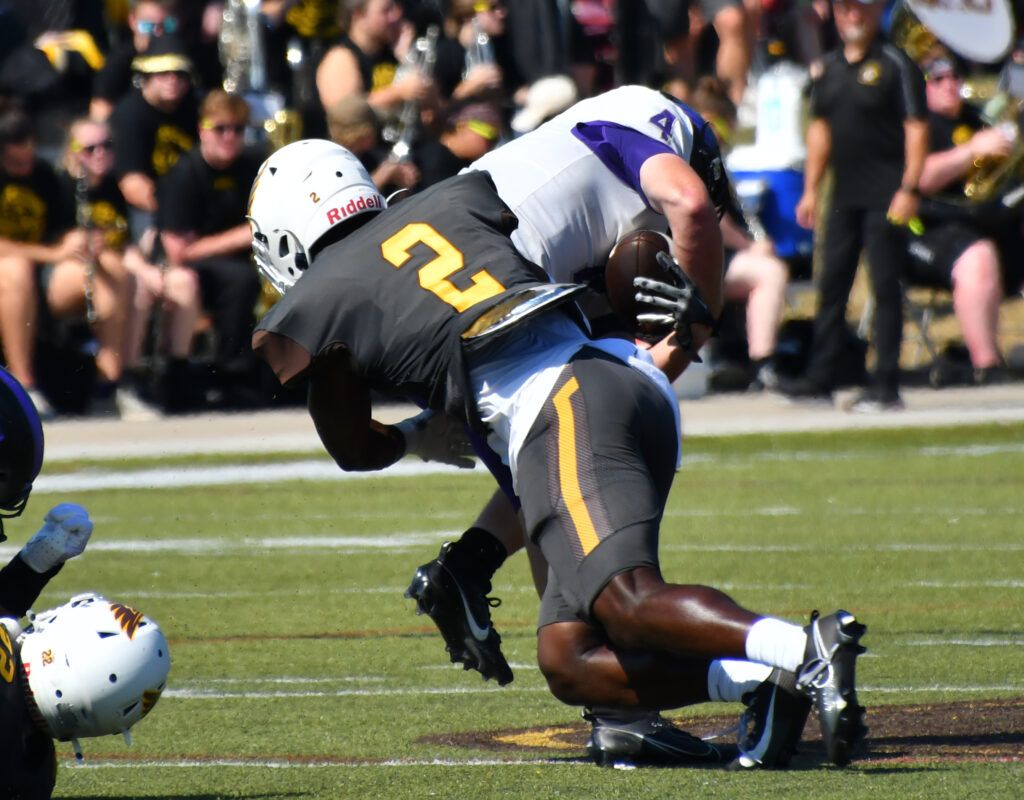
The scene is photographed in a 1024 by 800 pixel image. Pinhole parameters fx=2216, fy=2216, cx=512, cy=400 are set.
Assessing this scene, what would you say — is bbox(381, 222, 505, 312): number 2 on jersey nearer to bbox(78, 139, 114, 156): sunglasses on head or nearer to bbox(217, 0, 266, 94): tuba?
bbox(78, 139, 114, 156): sunglasses on head

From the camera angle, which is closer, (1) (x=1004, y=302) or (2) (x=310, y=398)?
(2) (x=310, y=398)

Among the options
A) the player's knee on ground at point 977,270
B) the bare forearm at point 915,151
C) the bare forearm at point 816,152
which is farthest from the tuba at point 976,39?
the bare forearm at point 915,151

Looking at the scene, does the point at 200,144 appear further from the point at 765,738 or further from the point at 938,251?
the point at 765,738

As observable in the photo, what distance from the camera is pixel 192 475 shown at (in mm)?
11508

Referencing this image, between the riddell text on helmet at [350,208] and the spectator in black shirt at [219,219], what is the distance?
7775 millimetres

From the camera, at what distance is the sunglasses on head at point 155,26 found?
1462 cm

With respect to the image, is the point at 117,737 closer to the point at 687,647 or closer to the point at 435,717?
the point at 435,717

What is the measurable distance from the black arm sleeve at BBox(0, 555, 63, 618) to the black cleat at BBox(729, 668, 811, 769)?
165cm

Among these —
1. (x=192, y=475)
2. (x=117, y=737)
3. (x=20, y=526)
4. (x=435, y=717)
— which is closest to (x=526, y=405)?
(x=435, y=717)

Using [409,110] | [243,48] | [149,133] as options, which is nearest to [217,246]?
[149,133]

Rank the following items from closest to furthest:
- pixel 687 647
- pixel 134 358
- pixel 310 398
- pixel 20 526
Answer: pixel 687 647 → pixel 310 398 → pixel 20 526 → pixel 134 358

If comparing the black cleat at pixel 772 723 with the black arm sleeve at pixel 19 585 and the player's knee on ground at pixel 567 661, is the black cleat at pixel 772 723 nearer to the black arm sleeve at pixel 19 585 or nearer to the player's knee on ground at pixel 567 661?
the player's knee on ground at pixel 567 661

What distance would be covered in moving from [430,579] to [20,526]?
495 centimetres

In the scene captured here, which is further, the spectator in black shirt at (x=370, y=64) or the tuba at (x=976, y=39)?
the tuba at (x=976, y=39)
